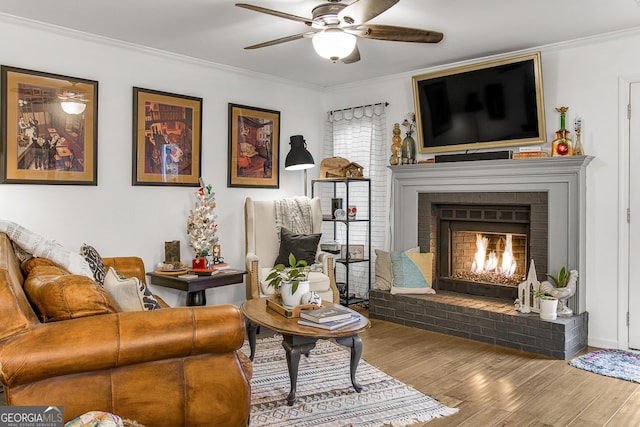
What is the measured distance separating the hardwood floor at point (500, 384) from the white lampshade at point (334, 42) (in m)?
2.14

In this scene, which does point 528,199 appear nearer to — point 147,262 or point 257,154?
point 257,154

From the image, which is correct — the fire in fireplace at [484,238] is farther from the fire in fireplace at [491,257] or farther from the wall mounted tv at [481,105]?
the wall mounted tv at [481,105]

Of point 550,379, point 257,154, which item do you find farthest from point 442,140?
point 550,379

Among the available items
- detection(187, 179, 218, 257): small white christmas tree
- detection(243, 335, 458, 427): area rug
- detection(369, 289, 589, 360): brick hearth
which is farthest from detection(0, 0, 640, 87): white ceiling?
detection(243, 335, 458, 427): area rug

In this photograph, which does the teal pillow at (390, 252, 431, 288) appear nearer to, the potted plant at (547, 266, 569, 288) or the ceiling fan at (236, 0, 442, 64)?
the potted plant at (547, 266, 569, 288)

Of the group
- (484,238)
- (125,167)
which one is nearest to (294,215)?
(125,167)

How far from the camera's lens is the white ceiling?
339 cm

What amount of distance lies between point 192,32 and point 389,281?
2.89 meters

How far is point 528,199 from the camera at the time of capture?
436cm

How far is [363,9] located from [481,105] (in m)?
2.17

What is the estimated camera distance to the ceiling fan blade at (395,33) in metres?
3.06

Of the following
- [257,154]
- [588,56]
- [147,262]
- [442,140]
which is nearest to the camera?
[588,56]

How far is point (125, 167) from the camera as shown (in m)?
4.34

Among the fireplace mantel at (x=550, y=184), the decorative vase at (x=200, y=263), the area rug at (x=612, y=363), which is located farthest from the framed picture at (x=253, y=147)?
Result: the area rug at (x=612, y=363)
